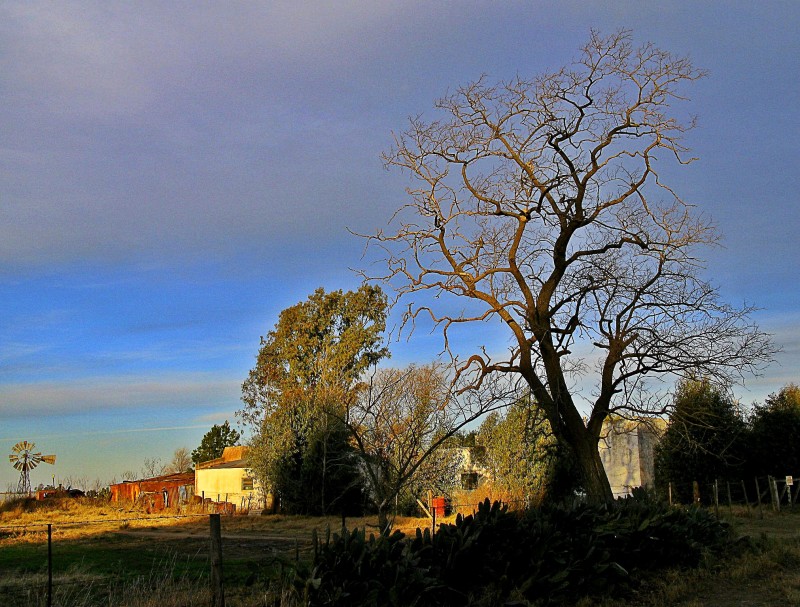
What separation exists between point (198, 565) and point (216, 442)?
2423 inches

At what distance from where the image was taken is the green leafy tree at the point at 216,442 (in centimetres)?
7400

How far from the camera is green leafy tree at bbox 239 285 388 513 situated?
35125mm

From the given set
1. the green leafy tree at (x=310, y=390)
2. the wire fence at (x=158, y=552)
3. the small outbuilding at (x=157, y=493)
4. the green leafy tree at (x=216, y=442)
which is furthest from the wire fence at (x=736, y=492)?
the green leafy tree at (x=216, y=442)

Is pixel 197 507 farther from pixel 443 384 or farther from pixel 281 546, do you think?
pixel 443 384

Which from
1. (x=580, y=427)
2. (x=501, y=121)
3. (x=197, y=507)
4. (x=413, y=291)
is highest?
(x=501, y=121)

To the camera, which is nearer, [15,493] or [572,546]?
[572,546]

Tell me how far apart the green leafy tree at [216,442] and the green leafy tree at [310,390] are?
3517 cm

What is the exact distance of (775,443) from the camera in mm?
31750

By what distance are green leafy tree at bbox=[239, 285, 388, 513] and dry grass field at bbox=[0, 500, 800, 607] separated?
4543 mm

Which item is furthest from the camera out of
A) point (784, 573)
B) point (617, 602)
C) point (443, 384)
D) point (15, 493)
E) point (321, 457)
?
point (15, 493)

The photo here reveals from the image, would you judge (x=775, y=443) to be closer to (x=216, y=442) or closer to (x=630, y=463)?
(x=630, y=463)

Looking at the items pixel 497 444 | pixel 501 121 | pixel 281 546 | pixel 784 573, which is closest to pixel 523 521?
pixel 784 573

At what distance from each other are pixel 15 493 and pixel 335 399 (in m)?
18.4

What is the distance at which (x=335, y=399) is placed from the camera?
3541 cm
